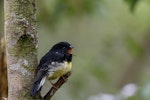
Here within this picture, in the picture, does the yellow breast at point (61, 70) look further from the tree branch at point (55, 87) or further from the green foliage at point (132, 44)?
the green foliage at point (132, 44)

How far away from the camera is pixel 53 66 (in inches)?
96.4

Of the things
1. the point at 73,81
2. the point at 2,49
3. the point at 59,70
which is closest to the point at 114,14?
the point at 73,81

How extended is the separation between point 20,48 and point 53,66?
0.62ft

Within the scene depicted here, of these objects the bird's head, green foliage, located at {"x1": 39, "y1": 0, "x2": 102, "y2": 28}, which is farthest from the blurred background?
the bird's head

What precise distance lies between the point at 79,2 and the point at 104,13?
9.5 inches

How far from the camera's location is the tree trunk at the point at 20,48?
236cm

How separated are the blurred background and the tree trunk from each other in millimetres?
1101

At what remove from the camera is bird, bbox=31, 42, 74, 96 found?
233 cm

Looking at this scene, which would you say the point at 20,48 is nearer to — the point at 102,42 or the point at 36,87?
the point at 36,87

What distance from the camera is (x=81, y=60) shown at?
5.59m

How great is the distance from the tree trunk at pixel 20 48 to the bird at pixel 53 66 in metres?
0.05

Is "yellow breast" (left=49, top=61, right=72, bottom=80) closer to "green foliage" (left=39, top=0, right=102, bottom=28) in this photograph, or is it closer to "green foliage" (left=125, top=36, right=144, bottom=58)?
"green foliage" (left=39, top=0, right=102, bottom=28)

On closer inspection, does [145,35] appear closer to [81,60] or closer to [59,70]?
[81,60]

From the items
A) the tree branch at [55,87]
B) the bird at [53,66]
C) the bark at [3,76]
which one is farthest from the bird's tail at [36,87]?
the bark at [3,76]
